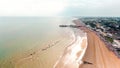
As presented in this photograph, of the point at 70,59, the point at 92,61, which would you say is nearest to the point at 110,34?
the point at 70,59

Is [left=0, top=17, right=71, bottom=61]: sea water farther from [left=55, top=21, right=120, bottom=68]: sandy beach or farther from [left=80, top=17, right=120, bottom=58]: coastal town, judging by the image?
[left=80, top=17, right=120, bottom=58]: coastal town

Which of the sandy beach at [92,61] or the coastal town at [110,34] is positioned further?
the coastal town at [110,34]

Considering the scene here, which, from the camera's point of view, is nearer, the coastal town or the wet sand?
the wet sand

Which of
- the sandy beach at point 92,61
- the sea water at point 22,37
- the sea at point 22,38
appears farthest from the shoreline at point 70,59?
the sea water at point 22,37

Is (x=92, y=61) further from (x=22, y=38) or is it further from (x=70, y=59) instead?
(x=22, y=38)

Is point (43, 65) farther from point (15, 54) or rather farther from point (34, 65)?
point (15, 54)

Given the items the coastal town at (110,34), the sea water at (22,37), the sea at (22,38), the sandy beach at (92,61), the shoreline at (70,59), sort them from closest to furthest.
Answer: the sandy beach at (92,61) → the shoreline at (70,59) → the sea at (22,38) → the sea water at (22,37) → the coastal town at (110,34)

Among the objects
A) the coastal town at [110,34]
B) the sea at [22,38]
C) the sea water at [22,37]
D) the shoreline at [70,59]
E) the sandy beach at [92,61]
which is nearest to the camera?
the sandy beach at [92,61]

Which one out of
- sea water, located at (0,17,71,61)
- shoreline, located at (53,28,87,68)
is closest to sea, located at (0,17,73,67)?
sea water, located at (0,17,71,61)

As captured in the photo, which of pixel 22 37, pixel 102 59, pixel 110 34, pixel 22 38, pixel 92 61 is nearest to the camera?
pixel 92 61

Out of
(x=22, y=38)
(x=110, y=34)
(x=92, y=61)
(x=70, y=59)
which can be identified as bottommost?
(x=110, y=34)

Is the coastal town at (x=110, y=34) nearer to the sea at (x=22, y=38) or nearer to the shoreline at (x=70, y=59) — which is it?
the shoreline at (x=70, y=59)

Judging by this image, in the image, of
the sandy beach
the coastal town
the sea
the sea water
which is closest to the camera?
the sandy beach
